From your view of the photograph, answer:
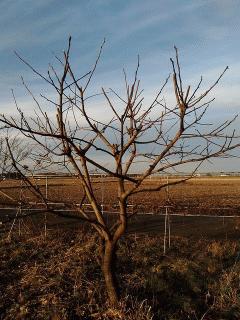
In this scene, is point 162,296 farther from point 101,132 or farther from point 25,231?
point 25,231

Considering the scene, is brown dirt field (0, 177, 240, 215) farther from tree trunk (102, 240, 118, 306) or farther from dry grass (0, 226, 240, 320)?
dry grass (0, 226, 240, 320)

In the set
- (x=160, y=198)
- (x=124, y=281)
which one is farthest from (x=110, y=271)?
(x=160, y=198)

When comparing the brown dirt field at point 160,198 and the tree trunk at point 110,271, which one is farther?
the brown dirt field at point 160,198

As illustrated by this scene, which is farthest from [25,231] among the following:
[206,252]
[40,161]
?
[40,161]

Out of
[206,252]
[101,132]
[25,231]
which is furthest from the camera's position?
[25,231]

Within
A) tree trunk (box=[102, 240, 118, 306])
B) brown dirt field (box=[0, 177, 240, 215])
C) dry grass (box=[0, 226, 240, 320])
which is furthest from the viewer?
brown dirt field (box=[0, 177, 240, 215])

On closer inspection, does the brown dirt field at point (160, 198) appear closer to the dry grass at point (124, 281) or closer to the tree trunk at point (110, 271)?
the tree trunk at point (110, 271)

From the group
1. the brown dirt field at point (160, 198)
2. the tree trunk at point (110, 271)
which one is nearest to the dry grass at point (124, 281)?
the tree trunk at point (110, 271)

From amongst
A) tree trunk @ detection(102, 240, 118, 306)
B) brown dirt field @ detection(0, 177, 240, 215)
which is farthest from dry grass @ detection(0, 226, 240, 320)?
brown dirt field @ detection(0, 177, 240, 215)

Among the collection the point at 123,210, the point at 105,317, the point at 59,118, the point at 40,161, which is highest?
the point at 59,118

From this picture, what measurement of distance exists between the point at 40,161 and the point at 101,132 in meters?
1.18

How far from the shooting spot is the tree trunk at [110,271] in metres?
7.12

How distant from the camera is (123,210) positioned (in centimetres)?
673

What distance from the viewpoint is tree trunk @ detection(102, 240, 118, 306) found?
7.12 meters
